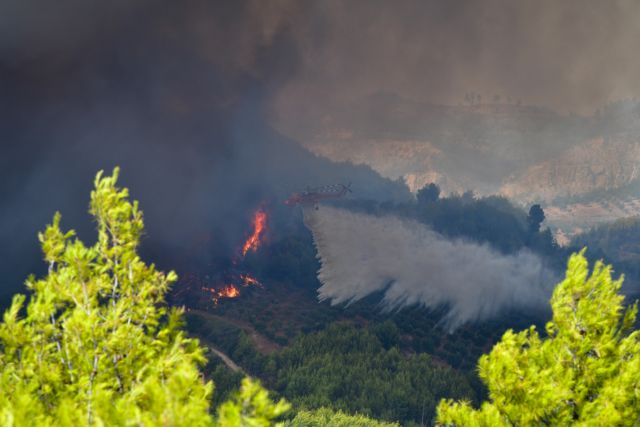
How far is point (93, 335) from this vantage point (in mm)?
10305

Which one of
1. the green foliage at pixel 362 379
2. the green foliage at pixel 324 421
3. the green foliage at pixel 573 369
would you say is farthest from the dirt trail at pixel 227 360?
the green foliage at pixel 573 369

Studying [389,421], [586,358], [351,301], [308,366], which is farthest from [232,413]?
[351,301]

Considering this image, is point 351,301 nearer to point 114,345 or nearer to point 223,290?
point 223,290

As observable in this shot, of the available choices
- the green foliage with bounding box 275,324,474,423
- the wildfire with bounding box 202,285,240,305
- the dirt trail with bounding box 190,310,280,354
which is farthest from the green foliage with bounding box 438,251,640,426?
the wildfire with bounding box 202,285,240,305

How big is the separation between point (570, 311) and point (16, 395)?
18.9 metres

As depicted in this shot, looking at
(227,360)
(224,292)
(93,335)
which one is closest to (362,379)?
(227,360)

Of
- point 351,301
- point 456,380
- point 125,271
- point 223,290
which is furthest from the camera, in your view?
point 223,290

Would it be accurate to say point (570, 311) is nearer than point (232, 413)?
No

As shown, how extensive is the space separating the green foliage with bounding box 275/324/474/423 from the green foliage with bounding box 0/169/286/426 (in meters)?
86.6

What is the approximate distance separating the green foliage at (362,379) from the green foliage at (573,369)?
81.1 meters

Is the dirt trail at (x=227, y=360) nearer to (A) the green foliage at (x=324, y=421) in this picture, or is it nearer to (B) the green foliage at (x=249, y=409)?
(A) the green foliage at (x=324, y=421)

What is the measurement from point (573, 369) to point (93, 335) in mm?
16918

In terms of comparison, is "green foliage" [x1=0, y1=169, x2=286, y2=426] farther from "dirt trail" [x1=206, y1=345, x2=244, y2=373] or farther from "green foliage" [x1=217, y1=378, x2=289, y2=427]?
"dirt trail" [x1=206, y1=345, x2=244, y2=373]

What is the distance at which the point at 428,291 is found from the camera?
198m
